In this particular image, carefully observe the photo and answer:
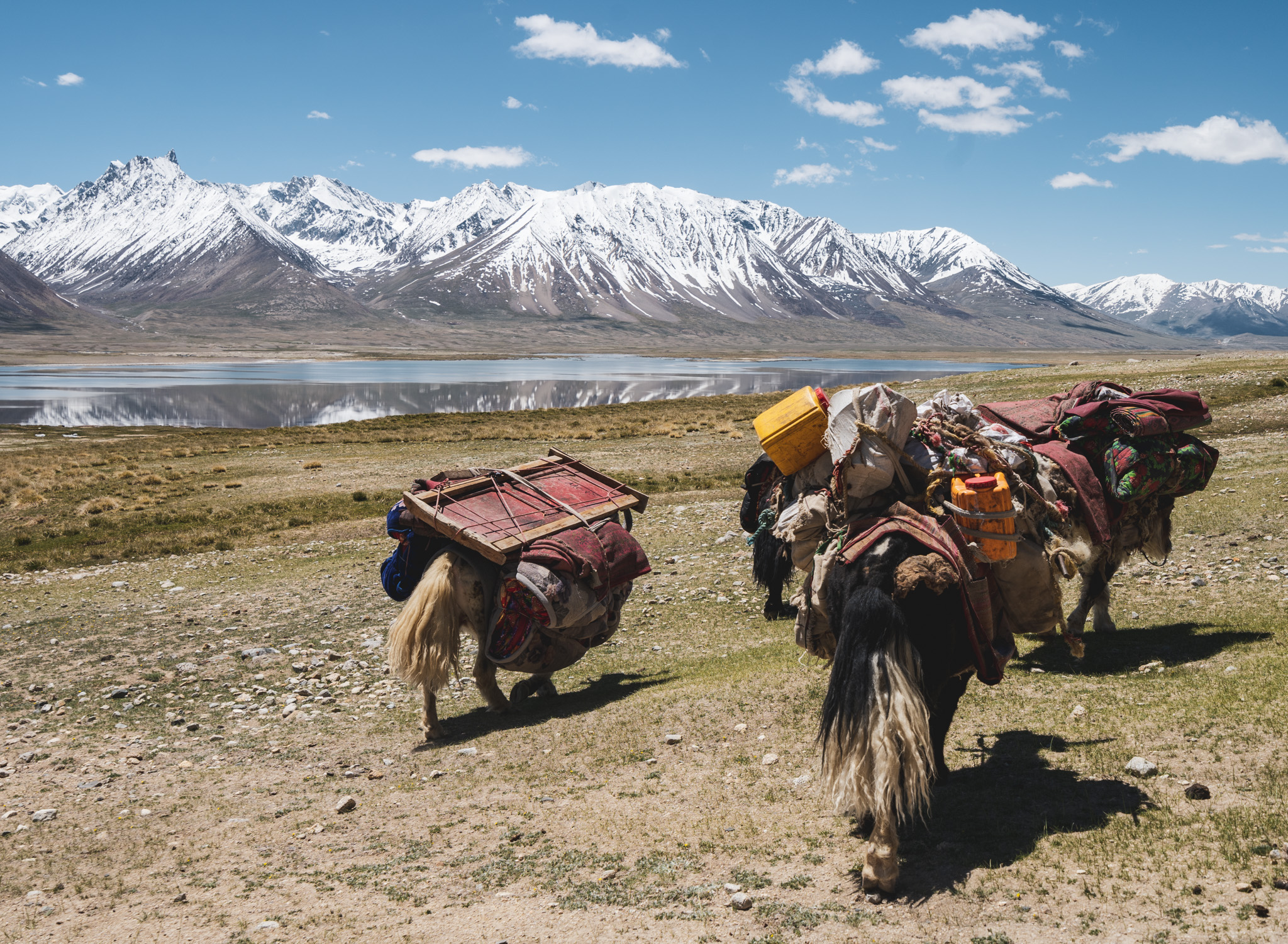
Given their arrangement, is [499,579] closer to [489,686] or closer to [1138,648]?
[489,686]

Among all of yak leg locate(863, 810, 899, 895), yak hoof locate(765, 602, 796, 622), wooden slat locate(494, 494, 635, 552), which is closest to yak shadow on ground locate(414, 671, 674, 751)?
yak hoof locate(765, 602, 796, 622)

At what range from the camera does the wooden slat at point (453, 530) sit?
7922 millimetres

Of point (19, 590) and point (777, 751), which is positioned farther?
point (19, 590)

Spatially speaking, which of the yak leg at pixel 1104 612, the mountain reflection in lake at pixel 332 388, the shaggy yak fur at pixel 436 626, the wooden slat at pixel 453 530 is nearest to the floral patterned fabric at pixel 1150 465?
the yak leg at pixel 1104 612

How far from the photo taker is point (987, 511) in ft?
17.5

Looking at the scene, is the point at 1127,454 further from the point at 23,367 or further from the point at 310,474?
the point at 23,367

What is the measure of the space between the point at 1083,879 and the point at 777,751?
258 centimetres

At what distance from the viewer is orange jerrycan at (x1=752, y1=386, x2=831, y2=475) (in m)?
5.68

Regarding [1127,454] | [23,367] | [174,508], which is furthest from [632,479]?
[23,367]

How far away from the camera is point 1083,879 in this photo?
14.5 feet

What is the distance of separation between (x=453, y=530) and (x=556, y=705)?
2253 mm

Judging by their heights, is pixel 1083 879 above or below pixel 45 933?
above

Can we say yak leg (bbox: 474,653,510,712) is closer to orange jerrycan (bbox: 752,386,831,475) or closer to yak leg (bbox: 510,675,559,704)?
yak leg (bbox: 510,675,559,704)

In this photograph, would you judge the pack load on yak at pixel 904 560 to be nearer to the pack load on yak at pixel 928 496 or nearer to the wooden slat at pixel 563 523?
the pack load on yak at pixel 928 496
